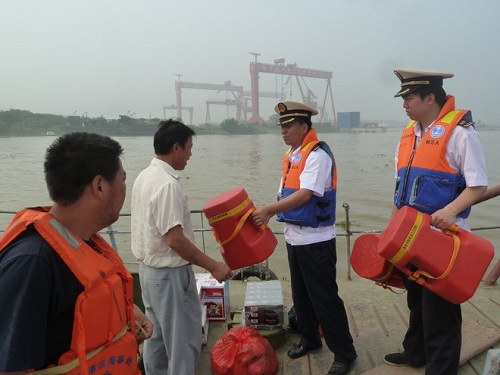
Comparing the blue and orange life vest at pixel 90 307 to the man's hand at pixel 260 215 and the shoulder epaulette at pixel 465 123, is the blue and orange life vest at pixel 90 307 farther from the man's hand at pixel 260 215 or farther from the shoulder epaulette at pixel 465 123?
the shoulder epaulette at pixel 465 123

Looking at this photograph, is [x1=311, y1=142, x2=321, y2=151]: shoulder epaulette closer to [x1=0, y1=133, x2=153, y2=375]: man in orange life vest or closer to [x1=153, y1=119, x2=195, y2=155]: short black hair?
[x1=153, y1=119, x2=195, y2=155]: short black hair

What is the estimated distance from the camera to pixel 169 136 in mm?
2291

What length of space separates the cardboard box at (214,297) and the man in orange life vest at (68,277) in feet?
5.84

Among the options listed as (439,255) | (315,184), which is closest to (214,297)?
(315,184)

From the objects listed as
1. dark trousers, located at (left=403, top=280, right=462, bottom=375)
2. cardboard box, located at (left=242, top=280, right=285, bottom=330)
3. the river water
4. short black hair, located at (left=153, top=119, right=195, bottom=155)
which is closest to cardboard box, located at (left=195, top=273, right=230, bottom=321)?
cardboard box, located at (left=242, top=280, right=285, bottom=330)

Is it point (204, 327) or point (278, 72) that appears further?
point (278, 72)

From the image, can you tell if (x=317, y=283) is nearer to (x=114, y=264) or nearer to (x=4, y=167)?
(x=114, y=264)

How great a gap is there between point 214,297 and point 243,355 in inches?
30.4

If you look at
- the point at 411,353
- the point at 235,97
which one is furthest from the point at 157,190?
the point at 235,97

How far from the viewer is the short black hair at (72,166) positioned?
1.15m

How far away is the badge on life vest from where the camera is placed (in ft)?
6.59

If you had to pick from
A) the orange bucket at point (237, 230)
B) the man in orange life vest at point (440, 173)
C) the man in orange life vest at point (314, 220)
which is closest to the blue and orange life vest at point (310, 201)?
the man in orange life vest at point (314, 220)

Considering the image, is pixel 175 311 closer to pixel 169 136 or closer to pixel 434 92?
pixel 169 136

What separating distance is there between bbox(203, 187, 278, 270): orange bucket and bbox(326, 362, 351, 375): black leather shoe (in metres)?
0.89
